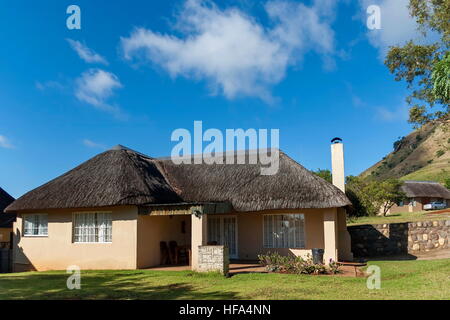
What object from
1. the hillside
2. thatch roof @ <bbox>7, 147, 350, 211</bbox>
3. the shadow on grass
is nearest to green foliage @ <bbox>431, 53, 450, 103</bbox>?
thatch roof @ <bbox>7, 147, 350, 211</bbox>

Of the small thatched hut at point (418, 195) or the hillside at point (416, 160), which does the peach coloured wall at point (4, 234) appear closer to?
the small thatched hut at point (418, 195)

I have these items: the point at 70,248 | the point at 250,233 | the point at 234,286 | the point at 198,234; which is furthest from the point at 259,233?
the point at 70,248

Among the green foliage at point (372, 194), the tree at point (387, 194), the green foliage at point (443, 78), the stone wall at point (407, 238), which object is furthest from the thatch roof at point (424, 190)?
the green foliage at point (443, 78)

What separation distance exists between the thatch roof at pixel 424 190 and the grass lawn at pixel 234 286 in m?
34.1

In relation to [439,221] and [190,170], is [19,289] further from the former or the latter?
[439,221]

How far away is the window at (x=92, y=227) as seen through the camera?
15.1 metres

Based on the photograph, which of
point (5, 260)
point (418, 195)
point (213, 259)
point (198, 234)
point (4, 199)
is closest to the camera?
point (213, 259)

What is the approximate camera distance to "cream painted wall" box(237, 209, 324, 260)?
15867 mm

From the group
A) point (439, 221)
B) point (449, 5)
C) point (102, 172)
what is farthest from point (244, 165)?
point (449, 5)

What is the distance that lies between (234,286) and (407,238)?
39.8 ft

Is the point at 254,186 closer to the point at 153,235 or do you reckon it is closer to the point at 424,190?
the point at 153,235

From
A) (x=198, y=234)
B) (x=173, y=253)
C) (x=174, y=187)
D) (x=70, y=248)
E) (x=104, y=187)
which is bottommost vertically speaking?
(x=173, y=253)

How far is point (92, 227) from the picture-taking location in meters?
15.3

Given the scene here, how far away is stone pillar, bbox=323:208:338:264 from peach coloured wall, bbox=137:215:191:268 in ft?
21.3
